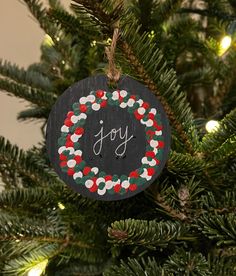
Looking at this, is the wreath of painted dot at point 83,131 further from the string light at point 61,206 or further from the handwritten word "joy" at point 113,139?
the string light at point 61,206

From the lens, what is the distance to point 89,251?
1.51 ft

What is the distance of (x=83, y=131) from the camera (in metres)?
0.36

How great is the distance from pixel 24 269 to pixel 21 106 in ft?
1.87

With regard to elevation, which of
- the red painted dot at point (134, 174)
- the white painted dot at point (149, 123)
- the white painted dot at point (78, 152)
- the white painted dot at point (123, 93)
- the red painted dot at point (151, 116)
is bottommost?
the white painted dot at point (78, 152)

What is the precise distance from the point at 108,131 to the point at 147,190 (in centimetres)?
9

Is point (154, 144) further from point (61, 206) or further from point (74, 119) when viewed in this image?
point (61, 206)

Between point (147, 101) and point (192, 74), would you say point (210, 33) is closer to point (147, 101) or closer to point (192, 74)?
point (192, 74)

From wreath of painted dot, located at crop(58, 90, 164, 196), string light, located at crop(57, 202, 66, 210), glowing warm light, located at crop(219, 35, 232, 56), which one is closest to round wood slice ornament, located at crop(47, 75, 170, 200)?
wreath of painted dot, located at crop(58, 90, 164, 196)

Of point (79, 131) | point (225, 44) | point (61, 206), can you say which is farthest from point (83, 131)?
point (225, 44)

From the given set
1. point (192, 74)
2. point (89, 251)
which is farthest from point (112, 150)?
point (192, 74)

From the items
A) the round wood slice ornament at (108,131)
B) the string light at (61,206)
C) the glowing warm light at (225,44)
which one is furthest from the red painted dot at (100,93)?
the glowing warm light at (225,44)

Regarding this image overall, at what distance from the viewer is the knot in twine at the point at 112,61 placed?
33cm

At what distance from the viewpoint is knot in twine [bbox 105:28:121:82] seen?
33 centimetres

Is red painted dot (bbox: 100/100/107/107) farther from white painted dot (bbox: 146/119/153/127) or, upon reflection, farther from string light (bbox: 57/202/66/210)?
string light (bbox: 57/202/66/210)
